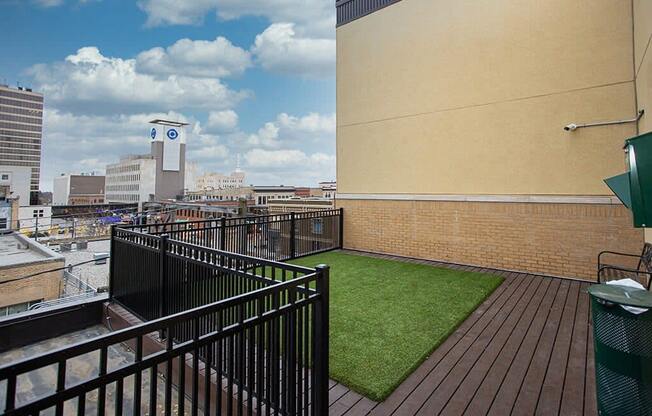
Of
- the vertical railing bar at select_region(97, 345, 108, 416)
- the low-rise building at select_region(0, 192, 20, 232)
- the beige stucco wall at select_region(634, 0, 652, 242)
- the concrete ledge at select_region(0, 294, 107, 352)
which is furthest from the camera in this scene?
the low-rise building at select_region(0, 192, 20, 232)

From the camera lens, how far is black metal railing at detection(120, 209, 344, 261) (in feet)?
19.0

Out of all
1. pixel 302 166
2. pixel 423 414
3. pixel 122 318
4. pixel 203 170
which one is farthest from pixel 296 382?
pixel 203 170

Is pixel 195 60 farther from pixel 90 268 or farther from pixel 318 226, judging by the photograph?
pixel 318 226

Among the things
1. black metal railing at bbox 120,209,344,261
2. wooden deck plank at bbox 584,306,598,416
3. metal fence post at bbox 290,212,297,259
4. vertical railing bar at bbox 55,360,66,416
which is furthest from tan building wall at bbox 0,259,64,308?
wooden deck plank at bbox 584,306,598,416

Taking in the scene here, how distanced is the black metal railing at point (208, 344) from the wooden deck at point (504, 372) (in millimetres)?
591

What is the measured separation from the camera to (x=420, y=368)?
9.14 feet

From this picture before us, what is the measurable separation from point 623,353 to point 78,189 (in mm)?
98162

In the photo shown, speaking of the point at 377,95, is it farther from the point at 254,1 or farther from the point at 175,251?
the point at 254,1

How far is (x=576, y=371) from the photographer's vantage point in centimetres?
272

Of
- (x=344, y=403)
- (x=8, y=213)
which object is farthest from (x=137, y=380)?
(x=8, y=213)

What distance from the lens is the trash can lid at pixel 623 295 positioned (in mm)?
1824

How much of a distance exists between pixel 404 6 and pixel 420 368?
8.29 meters

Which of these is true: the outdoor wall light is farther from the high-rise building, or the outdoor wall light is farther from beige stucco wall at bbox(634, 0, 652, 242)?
the high-rise building

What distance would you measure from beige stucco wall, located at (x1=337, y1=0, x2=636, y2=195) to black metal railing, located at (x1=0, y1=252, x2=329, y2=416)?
18.9 feet
